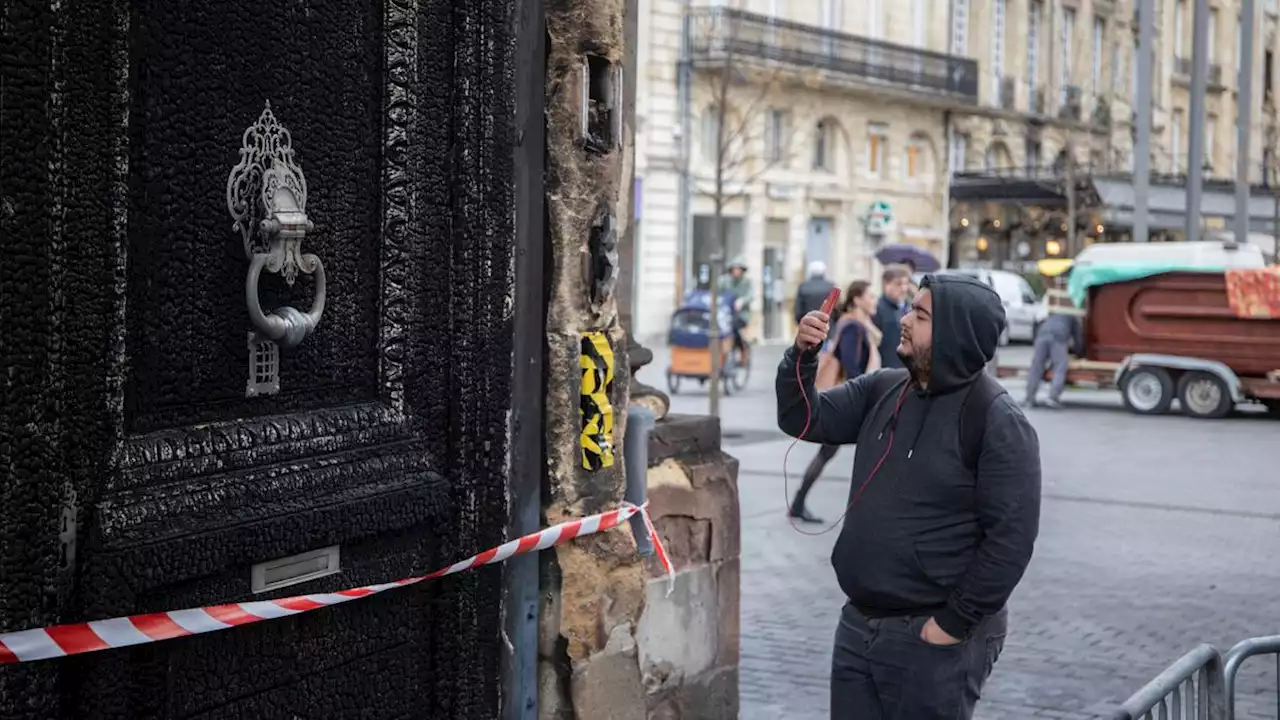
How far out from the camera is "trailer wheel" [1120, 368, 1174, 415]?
19734 millimetres

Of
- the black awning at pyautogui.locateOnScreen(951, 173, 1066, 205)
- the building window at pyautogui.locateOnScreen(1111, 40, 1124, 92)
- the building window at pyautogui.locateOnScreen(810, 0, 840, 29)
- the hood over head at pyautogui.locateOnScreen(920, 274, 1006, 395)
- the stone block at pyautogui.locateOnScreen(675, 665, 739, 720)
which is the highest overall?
the building window at pyautogui.locateOnScreen(1111, 40, 1124, 92)

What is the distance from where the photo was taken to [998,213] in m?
48.7

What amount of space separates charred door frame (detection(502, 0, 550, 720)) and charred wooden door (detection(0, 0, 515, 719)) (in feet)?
0.39

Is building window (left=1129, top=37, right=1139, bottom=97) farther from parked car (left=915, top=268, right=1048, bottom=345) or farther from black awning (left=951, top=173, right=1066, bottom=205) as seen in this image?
parked car (left=915, top=268, right=1048, bottom=345)

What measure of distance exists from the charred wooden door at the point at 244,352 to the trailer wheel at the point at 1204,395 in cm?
1664

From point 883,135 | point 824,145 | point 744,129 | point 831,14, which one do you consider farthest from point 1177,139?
point 744,129

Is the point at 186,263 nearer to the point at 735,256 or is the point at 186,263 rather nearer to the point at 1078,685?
the point at 1078,685

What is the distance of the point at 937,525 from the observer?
170 inches

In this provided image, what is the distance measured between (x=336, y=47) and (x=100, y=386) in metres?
0.97

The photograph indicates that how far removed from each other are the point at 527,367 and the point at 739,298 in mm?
20806

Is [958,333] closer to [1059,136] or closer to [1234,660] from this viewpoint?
[1234,660]

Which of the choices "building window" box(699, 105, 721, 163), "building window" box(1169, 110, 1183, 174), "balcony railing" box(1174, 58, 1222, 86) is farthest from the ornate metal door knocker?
"balcony railing" box(1174, 58, 1222, 86)

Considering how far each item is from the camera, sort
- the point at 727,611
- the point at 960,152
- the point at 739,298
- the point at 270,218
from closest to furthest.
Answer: the point at 270,218 < the point at 727,611 < the point at 739,298 < the point at 960,152

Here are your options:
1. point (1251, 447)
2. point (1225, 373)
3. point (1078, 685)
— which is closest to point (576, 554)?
point (1078, 685)
